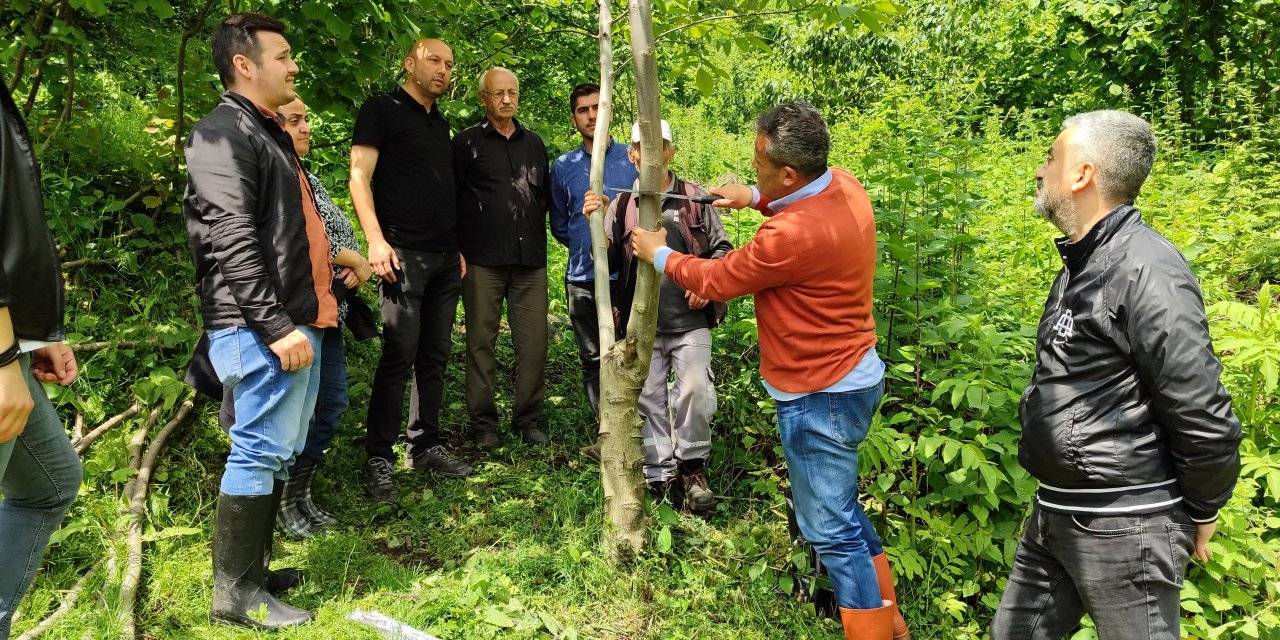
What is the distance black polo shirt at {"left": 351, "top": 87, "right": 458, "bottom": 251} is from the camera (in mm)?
4055

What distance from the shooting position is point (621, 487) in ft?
11.2

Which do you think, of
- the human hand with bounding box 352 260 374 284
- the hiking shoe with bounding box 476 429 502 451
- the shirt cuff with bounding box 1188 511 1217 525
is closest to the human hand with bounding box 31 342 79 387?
the human hand with bounding box 352 260 374 284

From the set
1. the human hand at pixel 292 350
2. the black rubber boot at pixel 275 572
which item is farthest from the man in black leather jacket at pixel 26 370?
the black rubber boot at pixel 275 572

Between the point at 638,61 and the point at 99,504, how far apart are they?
120 inches

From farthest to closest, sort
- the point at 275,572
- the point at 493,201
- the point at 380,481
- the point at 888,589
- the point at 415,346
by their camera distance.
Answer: the point at 493,201 < the point at 415,346 < the point at 380,481 < the point at 275,572 < the point at 888,589

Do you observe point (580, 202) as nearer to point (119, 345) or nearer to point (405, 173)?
point (405, 173)

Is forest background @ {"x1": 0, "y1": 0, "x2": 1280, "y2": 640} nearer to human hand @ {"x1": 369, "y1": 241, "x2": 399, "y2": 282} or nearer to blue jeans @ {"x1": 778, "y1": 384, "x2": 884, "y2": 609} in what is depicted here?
blue jeans @ {"x1": 778, "y1": 384, "x2": 884, "y2": 609}

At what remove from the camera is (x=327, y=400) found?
3689 millimetres

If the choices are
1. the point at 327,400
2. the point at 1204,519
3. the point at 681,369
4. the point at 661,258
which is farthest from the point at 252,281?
the point at 1204,519

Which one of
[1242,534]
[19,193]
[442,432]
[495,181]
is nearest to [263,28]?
[19,193]

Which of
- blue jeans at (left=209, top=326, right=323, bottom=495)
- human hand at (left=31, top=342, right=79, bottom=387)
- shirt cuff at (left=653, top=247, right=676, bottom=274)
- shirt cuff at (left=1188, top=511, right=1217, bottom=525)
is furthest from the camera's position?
shirt cuff at (left=653, top=247, right=676, bottom=274)

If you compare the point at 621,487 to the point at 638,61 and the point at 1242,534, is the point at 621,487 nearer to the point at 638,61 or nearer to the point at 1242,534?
the point at 638,61

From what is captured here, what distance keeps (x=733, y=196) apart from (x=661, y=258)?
43cm

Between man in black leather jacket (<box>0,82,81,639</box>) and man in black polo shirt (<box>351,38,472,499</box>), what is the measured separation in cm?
174
